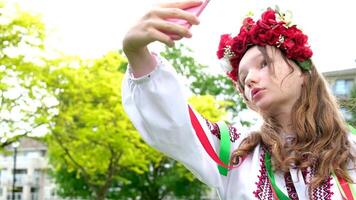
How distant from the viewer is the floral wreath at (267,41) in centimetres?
142

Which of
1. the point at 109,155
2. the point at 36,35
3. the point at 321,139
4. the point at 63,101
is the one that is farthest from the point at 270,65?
the point at 109,155

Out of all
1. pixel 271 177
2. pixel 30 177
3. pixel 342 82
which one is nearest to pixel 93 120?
pixel 342 82

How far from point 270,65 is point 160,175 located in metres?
21.7

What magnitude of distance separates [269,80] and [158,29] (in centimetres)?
50

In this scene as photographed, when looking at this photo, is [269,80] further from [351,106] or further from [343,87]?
[343,87]

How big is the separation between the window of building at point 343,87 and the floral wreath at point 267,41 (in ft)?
1.53

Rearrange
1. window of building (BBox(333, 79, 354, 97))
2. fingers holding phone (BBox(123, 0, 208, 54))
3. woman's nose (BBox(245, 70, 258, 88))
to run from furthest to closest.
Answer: window of building (BBox(333, 79, 354, 97)) → woman's nose (BBox(245, 70, 258, 88)) → fingers holding phone (BBox(123, 0, 208, 54))

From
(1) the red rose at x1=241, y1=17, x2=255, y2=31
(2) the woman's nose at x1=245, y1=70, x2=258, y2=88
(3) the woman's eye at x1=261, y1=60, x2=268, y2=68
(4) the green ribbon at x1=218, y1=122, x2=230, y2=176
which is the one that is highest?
(1) the red rose at x1=241, y1=17, x2=255, y2=31

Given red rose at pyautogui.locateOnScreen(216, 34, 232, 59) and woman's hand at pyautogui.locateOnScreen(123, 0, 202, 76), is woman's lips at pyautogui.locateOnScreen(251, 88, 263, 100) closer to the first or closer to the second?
red rose at pyautogui.locateOnScreen(216, 34, 232, 59)

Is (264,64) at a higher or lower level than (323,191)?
higher

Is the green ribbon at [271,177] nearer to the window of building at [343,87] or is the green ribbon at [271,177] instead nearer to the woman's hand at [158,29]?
the woman's hand at [158,29]

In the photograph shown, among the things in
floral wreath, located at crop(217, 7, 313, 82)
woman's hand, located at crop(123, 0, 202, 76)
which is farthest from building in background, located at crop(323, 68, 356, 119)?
woman's hand, located at crop(123, 0, 202, 76)

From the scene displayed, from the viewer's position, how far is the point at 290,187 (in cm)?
128

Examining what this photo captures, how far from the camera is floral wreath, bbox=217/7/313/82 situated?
56.1 inches
